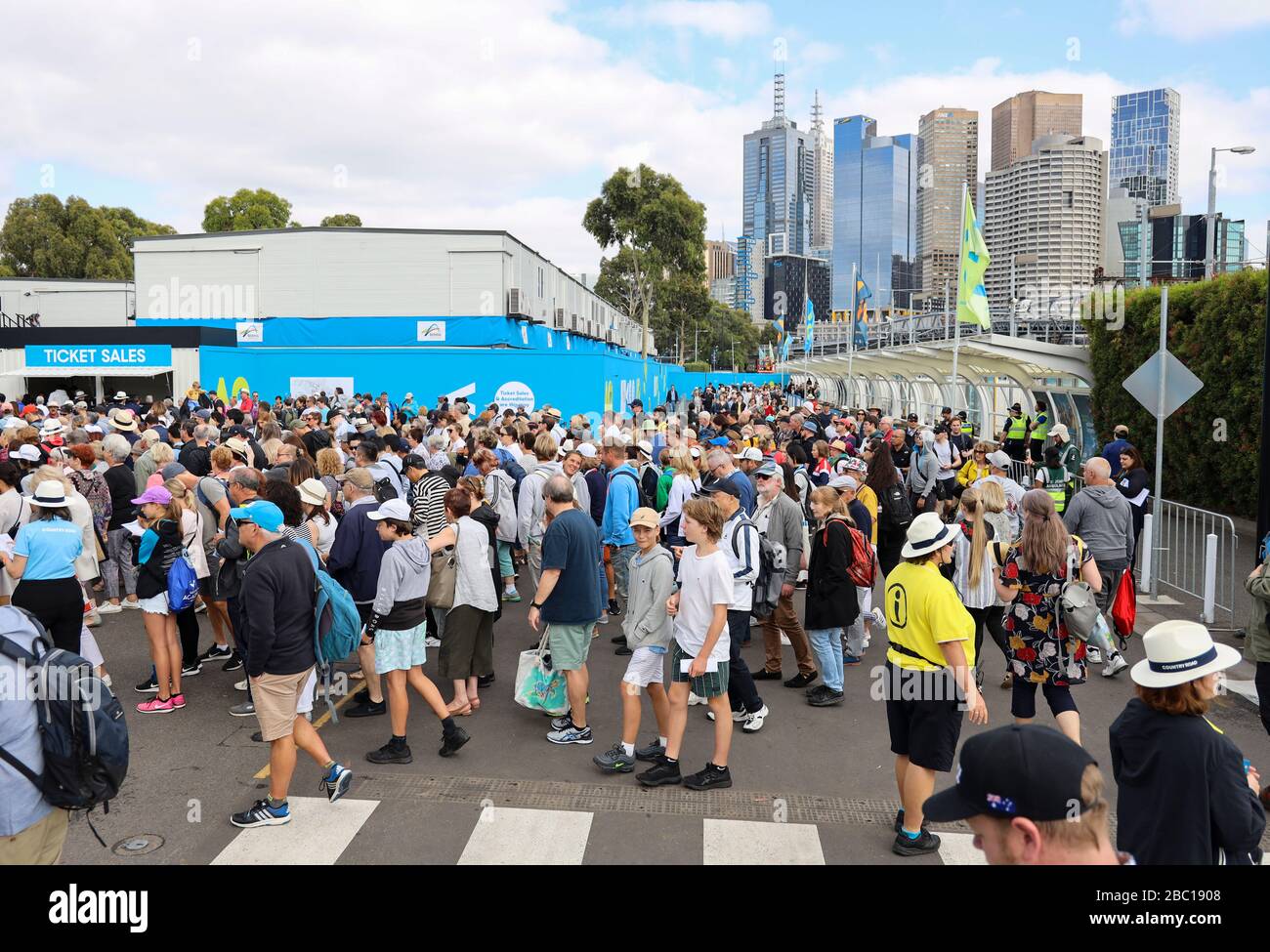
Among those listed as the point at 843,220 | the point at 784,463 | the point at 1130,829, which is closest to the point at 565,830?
the point at 1130,829

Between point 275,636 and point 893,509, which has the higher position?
point 893,509

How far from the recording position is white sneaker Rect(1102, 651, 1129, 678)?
26.3 feet

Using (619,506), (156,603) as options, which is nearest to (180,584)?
(156,603)

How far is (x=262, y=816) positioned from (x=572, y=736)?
2178 millimetres

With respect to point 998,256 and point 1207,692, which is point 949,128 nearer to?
point 998,256

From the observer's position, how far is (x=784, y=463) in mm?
11227

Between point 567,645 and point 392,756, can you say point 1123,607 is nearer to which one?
point 567,645

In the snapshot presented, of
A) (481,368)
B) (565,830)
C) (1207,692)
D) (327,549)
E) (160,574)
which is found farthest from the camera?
(481,368)

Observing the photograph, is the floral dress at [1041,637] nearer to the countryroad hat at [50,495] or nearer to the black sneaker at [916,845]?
the black sneaker at [916,845]

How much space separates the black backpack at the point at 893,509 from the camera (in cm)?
945

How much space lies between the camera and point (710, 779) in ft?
18.8

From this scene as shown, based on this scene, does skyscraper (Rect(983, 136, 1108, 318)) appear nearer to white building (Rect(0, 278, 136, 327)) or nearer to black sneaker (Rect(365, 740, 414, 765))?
white building (Rect(0, 278, 136, 327))

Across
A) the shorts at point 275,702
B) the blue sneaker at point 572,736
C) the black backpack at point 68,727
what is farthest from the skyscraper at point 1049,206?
the black backpack at point 68,727
